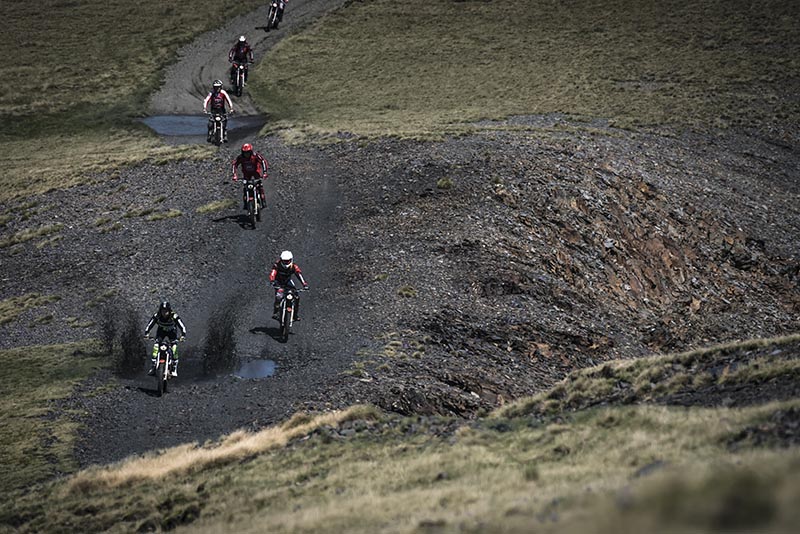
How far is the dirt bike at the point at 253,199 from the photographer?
38.8 meters

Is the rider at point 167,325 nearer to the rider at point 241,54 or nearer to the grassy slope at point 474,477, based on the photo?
A: the grassy slope at point 474,477

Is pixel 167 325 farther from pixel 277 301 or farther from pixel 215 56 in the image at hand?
pixel 215 56

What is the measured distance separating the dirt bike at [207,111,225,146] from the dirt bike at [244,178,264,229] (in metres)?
14.4

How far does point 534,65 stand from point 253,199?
38.6 meters

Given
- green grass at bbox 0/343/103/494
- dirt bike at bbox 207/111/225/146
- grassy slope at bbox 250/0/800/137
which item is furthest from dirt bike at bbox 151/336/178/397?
dirt bike at bbox 207/111/225/146

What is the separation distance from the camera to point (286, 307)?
2856 cm

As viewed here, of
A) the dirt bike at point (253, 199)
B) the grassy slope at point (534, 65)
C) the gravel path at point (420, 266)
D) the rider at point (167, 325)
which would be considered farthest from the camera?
the grassy slope at point (534, 65)

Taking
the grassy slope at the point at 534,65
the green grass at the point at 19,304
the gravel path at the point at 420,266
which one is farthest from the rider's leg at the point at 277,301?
the grassy slope at the point at 534,65

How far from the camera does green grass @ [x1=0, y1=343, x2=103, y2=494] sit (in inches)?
842

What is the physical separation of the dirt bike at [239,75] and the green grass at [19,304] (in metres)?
32.7

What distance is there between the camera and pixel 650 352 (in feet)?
105

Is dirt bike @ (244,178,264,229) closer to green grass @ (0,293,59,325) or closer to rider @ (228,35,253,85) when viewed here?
green grass @ (0,293,59,325)

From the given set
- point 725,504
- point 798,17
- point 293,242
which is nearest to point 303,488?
point 725,504

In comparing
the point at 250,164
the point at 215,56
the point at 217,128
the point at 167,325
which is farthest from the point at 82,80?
the point at 167,325
